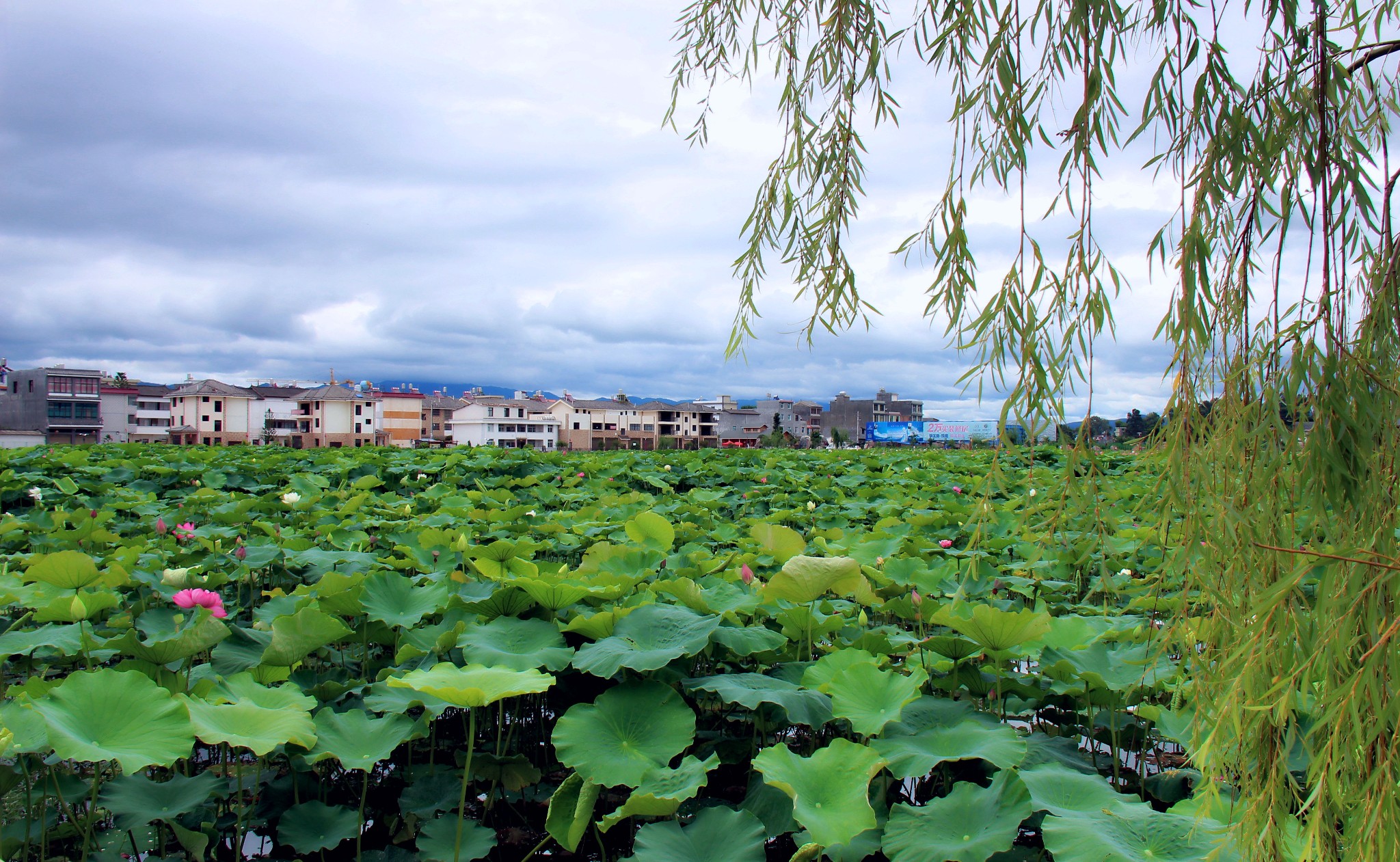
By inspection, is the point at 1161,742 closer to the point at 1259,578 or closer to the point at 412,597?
the point at 1259,578

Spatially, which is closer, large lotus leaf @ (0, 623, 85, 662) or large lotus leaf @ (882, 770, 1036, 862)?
large lotus leaf @ (882, 770, 1036, 862)

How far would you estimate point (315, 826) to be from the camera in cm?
112

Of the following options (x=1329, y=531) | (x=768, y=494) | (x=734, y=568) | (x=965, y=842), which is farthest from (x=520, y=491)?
(x=1329, y=531)

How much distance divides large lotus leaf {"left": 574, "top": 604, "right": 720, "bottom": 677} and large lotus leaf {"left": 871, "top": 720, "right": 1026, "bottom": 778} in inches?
13.2

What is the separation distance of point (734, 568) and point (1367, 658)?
1.42 meters

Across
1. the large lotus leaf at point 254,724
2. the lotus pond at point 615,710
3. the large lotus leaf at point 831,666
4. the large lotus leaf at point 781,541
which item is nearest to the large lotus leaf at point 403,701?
the lotus pond at point 615,710

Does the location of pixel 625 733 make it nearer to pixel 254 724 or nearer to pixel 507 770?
pixel 507 770

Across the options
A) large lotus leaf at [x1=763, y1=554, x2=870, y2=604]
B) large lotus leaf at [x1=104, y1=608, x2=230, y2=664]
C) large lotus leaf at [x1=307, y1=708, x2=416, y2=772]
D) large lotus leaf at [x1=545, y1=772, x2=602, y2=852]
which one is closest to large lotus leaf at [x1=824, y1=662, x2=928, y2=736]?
large lotus leaf at [x1=763, y1=554, x2=870, y2=604]

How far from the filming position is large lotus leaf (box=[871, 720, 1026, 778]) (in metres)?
1.04

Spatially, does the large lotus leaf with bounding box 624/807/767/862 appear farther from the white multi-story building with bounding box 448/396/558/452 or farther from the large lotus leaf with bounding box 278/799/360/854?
the white multi-story building with bounding box 448/396/558/452

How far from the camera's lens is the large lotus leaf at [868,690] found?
1160 mm

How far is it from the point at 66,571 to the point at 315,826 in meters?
1.03

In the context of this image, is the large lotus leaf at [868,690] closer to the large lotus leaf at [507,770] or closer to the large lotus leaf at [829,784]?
the large lotus leaf at [829,784]

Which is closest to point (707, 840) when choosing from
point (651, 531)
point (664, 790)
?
point (664, 790)
